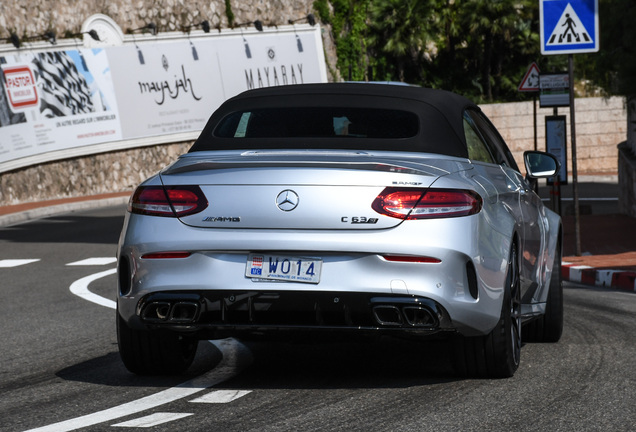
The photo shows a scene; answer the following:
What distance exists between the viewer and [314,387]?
6.27 m

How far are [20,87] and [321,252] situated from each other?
1027 inches

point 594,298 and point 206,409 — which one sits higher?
point 206,409

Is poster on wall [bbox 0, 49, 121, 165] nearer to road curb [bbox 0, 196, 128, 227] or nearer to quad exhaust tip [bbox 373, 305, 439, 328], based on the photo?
road curb [bbox 0, 196, 128, 227]

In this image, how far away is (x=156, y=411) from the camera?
5.68 m

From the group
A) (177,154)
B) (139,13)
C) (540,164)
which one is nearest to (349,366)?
(540,164)

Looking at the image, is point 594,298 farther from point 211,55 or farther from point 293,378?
point 211,55

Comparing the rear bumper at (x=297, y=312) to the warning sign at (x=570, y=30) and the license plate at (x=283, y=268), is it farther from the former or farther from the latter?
the warning sign at (x=570, y=30)

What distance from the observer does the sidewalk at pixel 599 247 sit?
1259 cm

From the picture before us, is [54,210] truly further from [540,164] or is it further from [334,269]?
[334,269]

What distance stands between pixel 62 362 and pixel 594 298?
524cm

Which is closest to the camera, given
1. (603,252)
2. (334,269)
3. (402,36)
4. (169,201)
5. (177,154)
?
(334,269)

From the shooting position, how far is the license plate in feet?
19.2

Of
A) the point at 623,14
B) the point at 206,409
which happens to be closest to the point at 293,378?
the point at 206,409

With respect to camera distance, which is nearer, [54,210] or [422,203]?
[422,203]
